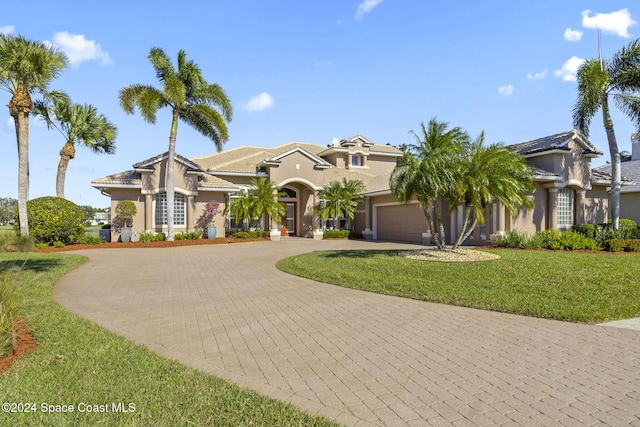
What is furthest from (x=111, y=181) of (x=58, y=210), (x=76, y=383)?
(x=76, y=383)

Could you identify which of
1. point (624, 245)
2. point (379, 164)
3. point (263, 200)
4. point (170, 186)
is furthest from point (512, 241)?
point (379, 164)

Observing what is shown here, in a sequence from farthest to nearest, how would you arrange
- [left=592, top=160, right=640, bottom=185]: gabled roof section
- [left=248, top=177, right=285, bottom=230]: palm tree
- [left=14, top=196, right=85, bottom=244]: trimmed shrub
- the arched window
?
the arched window
[left=592, top=160, right=640, bottom=185]: gabled roof section
[left=248, top=177, right=285, bottom=230]: palm tree
[left=14, top=196, right=85, bottom=244]: trimmed shrub

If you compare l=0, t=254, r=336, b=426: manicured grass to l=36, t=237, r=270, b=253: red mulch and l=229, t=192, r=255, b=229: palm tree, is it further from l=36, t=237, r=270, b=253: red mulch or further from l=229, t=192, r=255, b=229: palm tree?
l=229, t=192, r=255, b=229: palm tree

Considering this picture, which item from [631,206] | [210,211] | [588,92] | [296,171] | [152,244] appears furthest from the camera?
[296,171]

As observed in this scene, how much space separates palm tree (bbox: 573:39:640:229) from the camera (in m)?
17.9

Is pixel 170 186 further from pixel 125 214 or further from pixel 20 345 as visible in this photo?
pixel 20 345

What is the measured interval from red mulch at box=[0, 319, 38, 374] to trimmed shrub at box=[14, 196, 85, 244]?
16992 mm

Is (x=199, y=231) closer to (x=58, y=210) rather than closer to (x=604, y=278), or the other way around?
(x=58, y=210)

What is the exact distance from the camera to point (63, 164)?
28547mm

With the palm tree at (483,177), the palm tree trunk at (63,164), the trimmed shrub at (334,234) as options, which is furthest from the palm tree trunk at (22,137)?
the palm tree at (483,177)

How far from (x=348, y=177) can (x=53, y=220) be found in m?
19.3

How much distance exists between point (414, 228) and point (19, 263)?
18409 millimetres

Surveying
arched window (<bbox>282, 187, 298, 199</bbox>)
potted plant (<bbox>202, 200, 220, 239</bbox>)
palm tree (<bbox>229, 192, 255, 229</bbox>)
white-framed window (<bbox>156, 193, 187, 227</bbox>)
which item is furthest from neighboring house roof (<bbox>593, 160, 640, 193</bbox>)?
white-framed window (<bbox>156, 193, 187, 227</bbox>)

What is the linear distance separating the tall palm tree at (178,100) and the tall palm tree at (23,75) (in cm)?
346
